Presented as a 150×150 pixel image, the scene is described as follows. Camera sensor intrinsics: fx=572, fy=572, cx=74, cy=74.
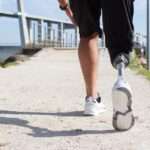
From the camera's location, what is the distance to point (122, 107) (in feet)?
12.9

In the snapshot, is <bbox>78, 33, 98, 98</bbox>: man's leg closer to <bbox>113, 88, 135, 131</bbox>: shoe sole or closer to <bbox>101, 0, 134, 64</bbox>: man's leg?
<bbox>101, 0, 134, 64</bbox>: man's leg

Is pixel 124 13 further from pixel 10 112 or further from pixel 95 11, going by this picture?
pixel 10 112

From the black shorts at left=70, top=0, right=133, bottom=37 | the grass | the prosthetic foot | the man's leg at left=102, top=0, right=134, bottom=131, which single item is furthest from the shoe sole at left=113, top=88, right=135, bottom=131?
the grass

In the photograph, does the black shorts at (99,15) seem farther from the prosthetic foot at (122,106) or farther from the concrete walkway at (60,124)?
the concrete walkway at (60,124)

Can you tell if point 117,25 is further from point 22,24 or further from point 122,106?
point 22,24

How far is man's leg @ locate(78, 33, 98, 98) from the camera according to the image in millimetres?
4723

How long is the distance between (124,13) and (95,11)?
0.33m

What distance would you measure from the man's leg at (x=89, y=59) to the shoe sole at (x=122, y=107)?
86 cm

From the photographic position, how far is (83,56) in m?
4.79

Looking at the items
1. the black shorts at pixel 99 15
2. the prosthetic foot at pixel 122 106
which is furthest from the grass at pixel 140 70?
the prosthetic foot at pixel 122 106

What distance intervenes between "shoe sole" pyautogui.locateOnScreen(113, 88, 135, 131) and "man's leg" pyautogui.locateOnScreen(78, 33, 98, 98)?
0.86 metres

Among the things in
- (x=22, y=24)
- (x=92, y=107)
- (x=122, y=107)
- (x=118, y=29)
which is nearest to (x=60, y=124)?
(x=92, y=107)

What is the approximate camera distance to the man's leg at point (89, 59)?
4.72 metres

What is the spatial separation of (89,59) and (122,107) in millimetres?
927
